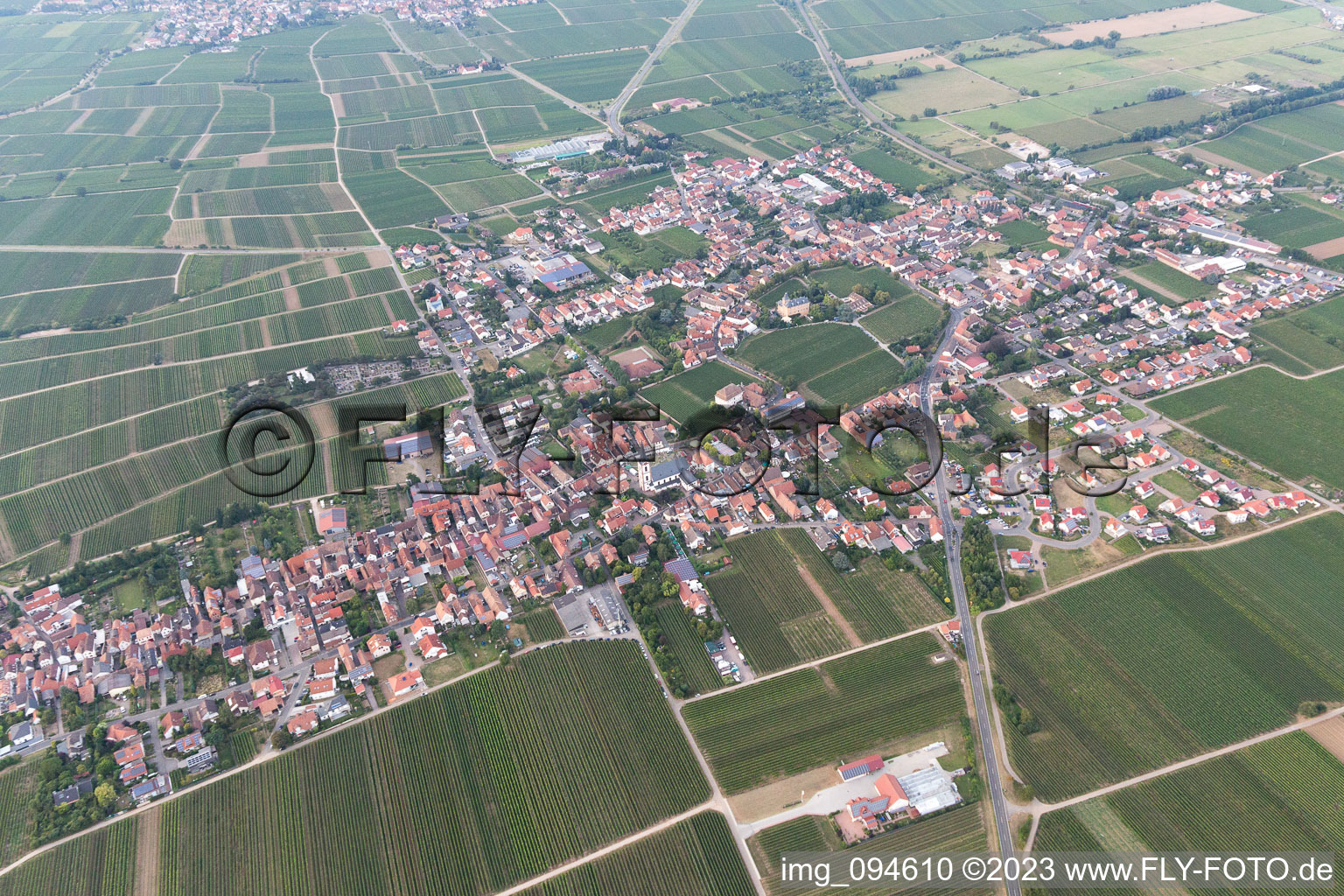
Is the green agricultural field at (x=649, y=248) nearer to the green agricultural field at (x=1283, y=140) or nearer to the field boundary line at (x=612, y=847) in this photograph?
the field boundary line at (x=612, y=847)

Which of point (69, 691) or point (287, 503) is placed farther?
point (287, 503)

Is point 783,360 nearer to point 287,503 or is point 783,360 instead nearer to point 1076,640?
point 1076,640

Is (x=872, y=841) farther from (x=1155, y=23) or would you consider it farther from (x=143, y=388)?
(x=1155, y=23)

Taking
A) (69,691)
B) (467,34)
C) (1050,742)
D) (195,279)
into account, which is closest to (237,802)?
(69,691)

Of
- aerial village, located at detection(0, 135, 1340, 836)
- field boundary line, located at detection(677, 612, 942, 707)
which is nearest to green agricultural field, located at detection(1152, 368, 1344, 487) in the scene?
aerial village, located at detection(0, 135, 1340, 836)

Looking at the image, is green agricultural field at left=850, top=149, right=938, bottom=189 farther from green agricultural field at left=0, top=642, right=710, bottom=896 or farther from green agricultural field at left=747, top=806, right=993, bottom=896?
green agricultural field at left=747, top=806, right=993, bottom=896

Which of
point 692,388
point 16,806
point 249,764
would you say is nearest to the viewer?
point 16,806

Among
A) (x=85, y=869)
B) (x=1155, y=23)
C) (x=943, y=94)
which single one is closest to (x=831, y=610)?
(x=85, y=869)
